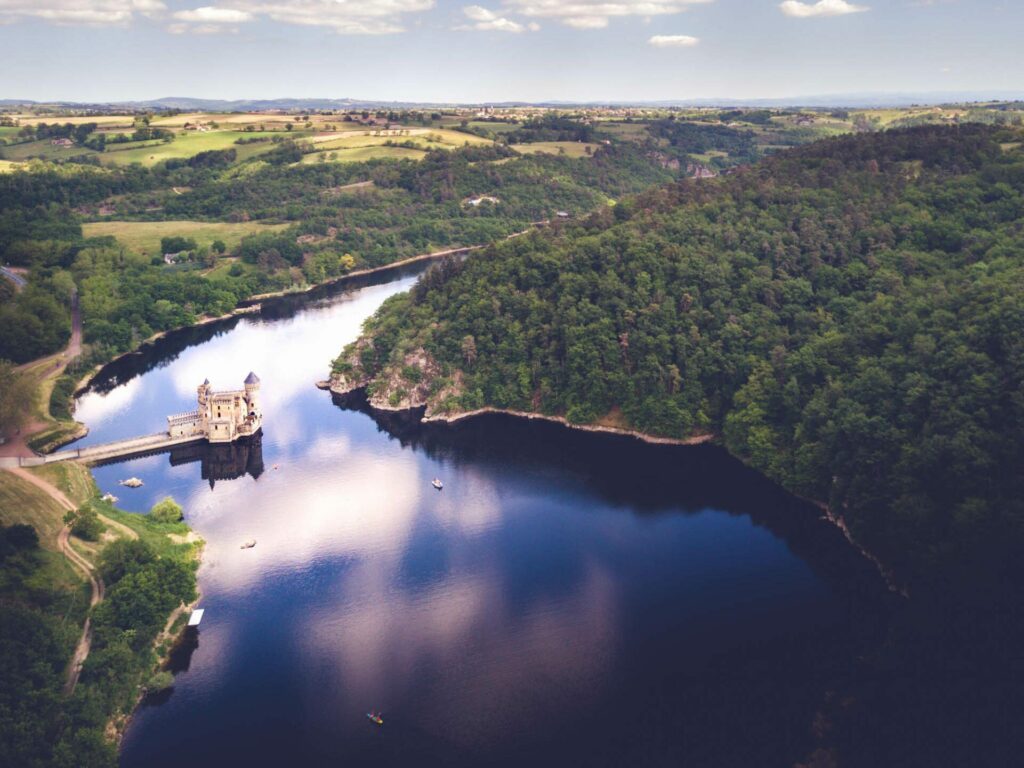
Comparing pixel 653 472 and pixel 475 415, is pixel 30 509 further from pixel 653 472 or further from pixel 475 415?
pixel 653 472

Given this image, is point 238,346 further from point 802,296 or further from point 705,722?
point 705,722

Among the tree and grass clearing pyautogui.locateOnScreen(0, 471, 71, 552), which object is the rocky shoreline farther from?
grass clearing pyautogui.locateOnScreen(0, 471, 71, 552)

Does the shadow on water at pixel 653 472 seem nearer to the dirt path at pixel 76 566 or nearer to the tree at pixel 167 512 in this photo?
the tree at pixel 167 512

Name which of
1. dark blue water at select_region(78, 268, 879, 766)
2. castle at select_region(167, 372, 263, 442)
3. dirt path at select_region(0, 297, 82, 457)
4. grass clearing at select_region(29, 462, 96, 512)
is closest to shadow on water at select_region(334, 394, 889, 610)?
dark blue water at select_region(78, 268, 879, 766)

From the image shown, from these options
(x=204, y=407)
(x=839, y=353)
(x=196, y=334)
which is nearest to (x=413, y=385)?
(x=204, y=407)

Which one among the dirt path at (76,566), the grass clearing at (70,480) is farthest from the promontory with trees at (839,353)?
the dirt path at (76,566)
